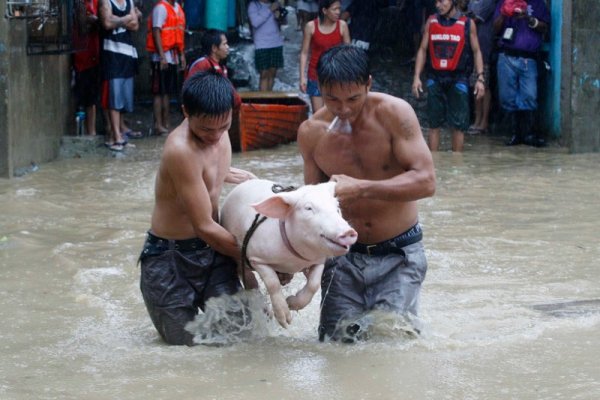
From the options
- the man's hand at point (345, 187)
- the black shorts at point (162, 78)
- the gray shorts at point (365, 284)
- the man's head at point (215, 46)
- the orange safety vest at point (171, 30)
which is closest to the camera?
the man's hand at point (345, 187)

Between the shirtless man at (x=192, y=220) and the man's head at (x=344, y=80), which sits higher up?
the man's head at (x=344, y=80)

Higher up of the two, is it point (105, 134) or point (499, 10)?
point (499, 10)

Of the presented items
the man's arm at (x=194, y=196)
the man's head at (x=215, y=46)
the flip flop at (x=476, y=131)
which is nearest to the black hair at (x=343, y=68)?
the man's arm at (x=194, y=196)

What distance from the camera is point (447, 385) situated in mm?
4805

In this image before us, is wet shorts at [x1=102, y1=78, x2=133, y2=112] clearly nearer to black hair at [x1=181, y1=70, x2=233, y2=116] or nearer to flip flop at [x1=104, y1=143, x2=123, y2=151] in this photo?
flip flop at [x1=104, y1=143, x2=123, y2=151]

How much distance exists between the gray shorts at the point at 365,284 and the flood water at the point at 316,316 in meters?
0.15

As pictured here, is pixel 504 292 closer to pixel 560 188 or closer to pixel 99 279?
pixel 99 279

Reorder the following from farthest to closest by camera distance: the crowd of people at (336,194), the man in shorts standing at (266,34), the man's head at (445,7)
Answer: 1. the man in shorts standing at (266,34)
2. the man's head at (445,7)
3. the crowd of people at (336,194)

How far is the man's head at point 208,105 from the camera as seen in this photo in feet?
16.4

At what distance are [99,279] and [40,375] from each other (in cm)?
216

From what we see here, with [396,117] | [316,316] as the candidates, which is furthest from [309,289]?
[316,316]

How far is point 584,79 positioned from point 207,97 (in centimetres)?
901

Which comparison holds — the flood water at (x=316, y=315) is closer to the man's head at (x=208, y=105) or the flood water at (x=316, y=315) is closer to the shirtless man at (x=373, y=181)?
the shirtless man at (x=373, y=181)

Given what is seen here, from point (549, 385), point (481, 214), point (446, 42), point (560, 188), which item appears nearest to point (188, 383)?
point (549, 385)
